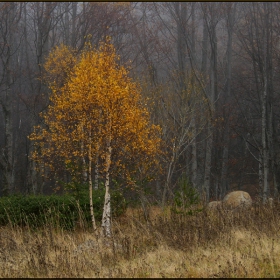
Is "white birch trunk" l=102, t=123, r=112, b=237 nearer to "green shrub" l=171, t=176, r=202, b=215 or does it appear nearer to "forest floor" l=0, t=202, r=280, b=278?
"forest floor" l=0, t=202, r=280, b=278

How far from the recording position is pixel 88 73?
10.5m

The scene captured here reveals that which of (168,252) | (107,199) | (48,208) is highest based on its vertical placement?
(107,199)

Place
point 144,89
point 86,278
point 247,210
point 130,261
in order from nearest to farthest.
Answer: point 86,278
point 130,261
point 247,210
point 144,89

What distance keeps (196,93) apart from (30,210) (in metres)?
7.19

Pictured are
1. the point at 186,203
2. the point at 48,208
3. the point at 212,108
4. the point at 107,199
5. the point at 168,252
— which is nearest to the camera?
the point at 168,252

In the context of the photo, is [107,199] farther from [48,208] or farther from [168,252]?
[168,252]

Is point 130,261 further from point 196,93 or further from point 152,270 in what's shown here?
point 196,93

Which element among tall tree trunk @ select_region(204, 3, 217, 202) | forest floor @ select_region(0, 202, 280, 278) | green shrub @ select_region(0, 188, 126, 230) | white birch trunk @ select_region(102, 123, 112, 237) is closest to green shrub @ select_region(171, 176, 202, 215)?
forest floor @ select_region(0, 202, 280, 278)

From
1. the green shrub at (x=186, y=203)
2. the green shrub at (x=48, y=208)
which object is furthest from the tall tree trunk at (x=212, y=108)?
the green shrub at (x=48, y=208)

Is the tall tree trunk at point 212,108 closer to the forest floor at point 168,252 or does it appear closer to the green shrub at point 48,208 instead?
the green shrub at point 48,208

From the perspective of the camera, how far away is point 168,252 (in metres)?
6.54

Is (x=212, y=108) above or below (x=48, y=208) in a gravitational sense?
above

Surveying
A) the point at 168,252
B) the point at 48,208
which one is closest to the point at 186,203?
the point at 168,252

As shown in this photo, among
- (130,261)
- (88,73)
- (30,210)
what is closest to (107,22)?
(88,73)
